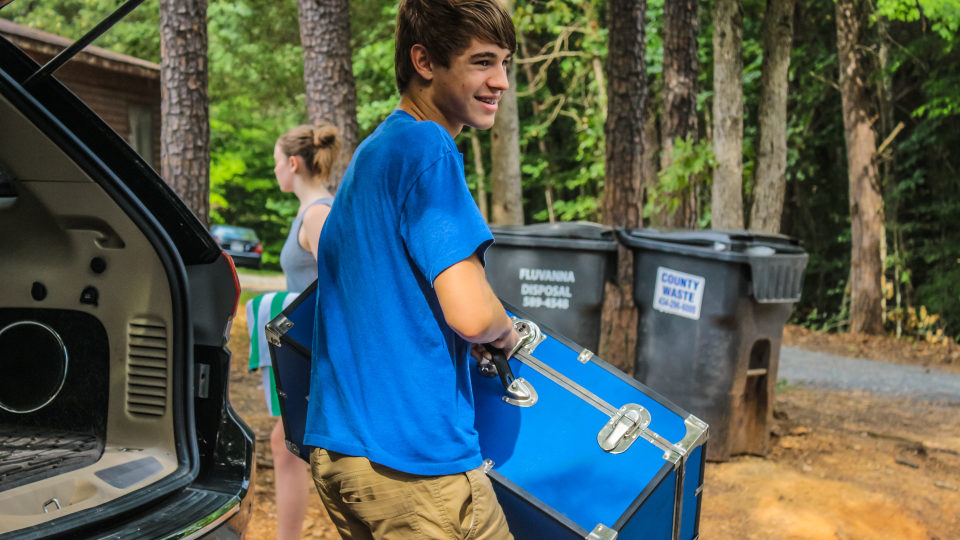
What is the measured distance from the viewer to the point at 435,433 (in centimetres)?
181

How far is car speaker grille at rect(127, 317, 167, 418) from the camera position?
8.36ft

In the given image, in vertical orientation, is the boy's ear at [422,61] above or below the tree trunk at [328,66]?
below

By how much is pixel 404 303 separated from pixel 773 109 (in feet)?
46.4

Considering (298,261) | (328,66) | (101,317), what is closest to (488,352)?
(101,317)

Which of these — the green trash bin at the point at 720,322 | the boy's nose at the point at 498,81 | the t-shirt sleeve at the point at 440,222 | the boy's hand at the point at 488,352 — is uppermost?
the boy's nose at the point at 498,81

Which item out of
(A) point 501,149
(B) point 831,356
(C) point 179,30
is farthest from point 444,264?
(A) point 501,149

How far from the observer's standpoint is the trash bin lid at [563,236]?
19.4ft

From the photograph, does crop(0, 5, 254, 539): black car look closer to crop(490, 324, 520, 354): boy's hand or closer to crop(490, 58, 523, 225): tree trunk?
crop(490, 324, 520, 354): boy's hand

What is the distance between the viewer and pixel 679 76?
971cm

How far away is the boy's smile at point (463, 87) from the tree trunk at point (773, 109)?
13.8 m

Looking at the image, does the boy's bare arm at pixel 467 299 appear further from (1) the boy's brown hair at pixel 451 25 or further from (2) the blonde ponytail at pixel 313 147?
(2) the blonde ponytail at pixel 313 147

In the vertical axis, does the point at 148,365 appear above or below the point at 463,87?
below

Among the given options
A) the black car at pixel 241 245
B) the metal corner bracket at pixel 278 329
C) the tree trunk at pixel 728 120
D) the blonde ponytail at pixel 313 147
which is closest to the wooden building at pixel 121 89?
the black car at pixel 241 245

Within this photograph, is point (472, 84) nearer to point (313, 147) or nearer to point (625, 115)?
point (313, 147)
